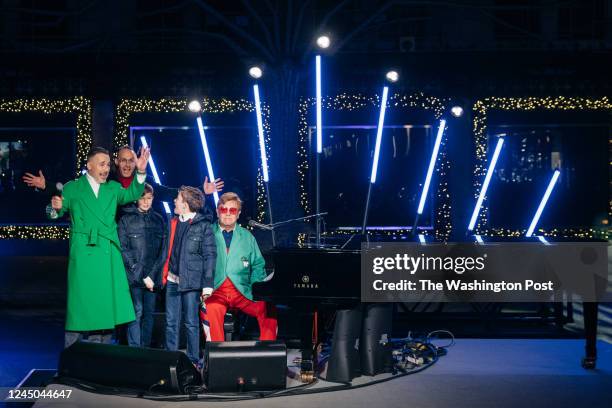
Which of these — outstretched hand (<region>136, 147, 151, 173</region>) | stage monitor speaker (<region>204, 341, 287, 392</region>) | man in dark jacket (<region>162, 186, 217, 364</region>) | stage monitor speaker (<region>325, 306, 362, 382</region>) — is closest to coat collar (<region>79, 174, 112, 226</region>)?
outstretched hand (<region>136, 147, 151, 173</region>)

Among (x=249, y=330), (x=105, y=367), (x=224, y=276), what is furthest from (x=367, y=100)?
(x=105, y=367)

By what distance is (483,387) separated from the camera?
7.57 meters

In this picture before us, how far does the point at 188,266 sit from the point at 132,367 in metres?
1.28

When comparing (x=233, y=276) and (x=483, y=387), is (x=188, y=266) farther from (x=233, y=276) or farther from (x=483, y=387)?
(x=483, y=387)

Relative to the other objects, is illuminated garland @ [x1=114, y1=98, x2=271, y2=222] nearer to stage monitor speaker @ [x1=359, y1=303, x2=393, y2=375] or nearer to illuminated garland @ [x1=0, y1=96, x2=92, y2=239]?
illuminated garland @ [x1=0, y1=96, x2=92, y2=239]

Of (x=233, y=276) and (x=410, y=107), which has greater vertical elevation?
(x=410, y=107)

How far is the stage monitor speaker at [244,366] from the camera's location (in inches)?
286

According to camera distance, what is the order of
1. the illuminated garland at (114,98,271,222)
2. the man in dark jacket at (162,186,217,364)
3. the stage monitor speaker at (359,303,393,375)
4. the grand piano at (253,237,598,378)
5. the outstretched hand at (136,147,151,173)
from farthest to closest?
1. the illuminated garland at (114,98,271,222)
2. the man in dark jacket at (162,186,217,364)
3. the stage monitor speaker at (359,303,393,375)
4. the grand piano at (253,237,598,378)
5. the outstretched hand at (136,147,151,173)

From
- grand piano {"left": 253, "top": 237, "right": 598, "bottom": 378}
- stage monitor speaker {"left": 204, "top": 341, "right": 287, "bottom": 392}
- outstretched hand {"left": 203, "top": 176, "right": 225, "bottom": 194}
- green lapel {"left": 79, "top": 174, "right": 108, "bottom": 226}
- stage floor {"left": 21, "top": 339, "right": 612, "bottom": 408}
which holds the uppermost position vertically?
outstretched hand {"left": 203, "top": 176, "right": 225, "bottom": 194}

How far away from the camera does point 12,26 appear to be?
1845 centimetres

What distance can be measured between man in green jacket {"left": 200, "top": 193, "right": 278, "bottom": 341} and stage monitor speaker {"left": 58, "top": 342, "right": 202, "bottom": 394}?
3.19 feet

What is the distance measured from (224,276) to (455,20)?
38.0ft

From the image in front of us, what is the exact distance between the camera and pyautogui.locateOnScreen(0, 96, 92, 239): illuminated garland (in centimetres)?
1817

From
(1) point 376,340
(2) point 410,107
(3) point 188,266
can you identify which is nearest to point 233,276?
(3) point 188,266
